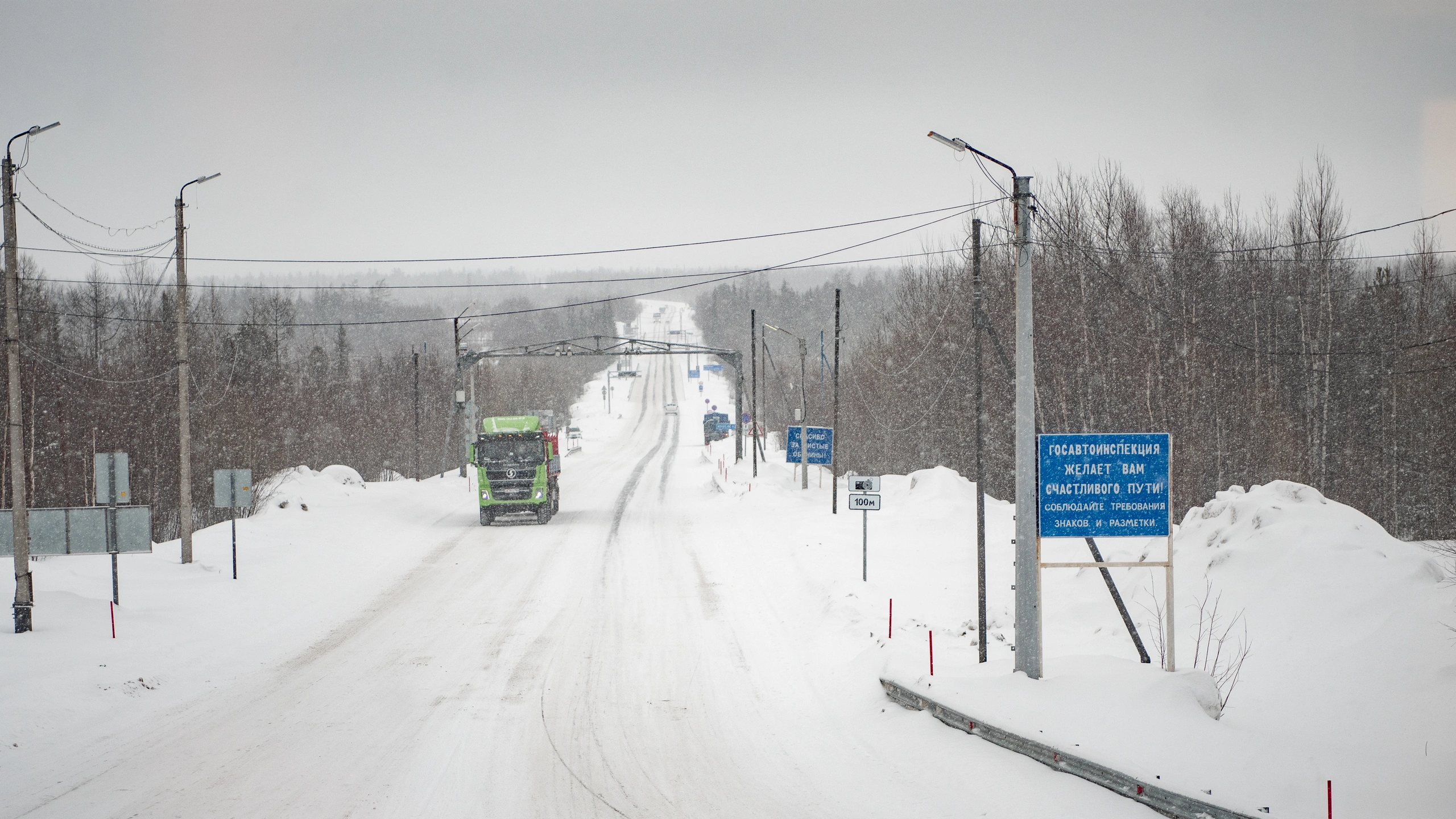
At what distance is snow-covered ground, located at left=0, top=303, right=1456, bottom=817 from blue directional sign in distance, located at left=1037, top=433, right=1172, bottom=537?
1.64m

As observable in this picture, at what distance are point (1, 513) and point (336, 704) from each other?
25.5ft

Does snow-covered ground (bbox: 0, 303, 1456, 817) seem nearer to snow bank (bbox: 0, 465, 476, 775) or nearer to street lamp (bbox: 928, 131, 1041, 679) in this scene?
snow bank (bbox: 0, 465, 476, 775)

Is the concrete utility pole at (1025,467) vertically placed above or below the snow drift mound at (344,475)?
above

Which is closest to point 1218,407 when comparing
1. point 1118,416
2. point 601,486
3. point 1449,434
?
point 1118,416

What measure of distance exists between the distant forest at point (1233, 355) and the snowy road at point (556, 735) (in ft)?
85.2

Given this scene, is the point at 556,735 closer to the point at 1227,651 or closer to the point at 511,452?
the point at 1227,651

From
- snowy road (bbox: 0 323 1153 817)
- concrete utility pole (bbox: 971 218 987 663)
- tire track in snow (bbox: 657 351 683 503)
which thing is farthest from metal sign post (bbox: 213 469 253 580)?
tire track in snow (bbox: 657 351 683 503)

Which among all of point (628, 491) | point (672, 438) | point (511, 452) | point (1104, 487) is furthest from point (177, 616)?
point (672, 438)

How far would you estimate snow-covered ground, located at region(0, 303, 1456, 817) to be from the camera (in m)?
7.79

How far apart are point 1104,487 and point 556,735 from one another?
6997 millimetres

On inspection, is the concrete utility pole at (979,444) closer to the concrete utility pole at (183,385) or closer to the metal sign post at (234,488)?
the metal sign post at (234,488)

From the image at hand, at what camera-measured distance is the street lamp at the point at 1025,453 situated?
33.8 feet

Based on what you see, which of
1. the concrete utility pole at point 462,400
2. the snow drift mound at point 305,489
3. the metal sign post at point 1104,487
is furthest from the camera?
the concrete utility pole at point 462,400

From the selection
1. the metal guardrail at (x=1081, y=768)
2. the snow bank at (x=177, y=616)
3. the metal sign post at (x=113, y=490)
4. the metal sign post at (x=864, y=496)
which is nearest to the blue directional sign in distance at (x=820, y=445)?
the metal sign post at (x=864, y=496)
